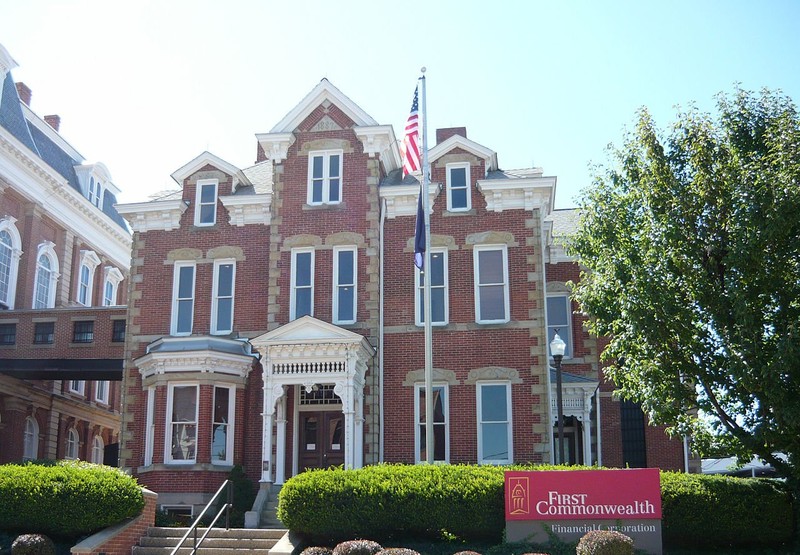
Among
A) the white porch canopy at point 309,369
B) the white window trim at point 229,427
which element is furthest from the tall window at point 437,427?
the white window trim at point 229,427

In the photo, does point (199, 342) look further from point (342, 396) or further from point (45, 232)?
point (45, 232)

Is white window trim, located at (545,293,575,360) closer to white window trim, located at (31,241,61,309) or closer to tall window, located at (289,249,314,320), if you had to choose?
tall window, located at (289,249,314,320)

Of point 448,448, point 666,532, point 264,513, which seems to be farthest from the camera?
point 448,448

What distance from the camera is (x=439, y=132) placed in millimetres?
31922

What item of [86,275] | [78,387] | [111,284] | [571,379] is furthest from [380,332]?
[111,284]

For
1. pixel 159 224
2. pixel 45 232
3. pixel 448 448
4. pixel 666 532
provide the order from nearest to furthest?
pixel 666 532, pixel 448 448, pixel 159 224, pixel 45 232

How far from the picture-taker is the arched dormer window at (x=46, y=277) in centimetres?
3984

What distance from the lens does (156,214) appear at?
92.4 feet

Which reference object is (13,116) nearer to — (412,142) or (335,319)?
(335,319)

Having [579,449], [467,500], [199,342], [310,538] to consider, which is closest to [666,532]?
[467,500]

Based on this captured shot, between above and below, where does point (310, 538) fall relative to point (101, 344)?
below

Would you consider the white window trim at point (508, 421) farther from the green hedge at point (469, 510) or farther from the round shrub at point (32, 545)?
the round shrub at point (32, 545)

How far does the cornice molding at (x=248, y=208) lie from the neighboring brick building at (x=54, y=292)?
6.47 m

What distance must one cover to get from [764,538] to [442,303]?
11.1 m
